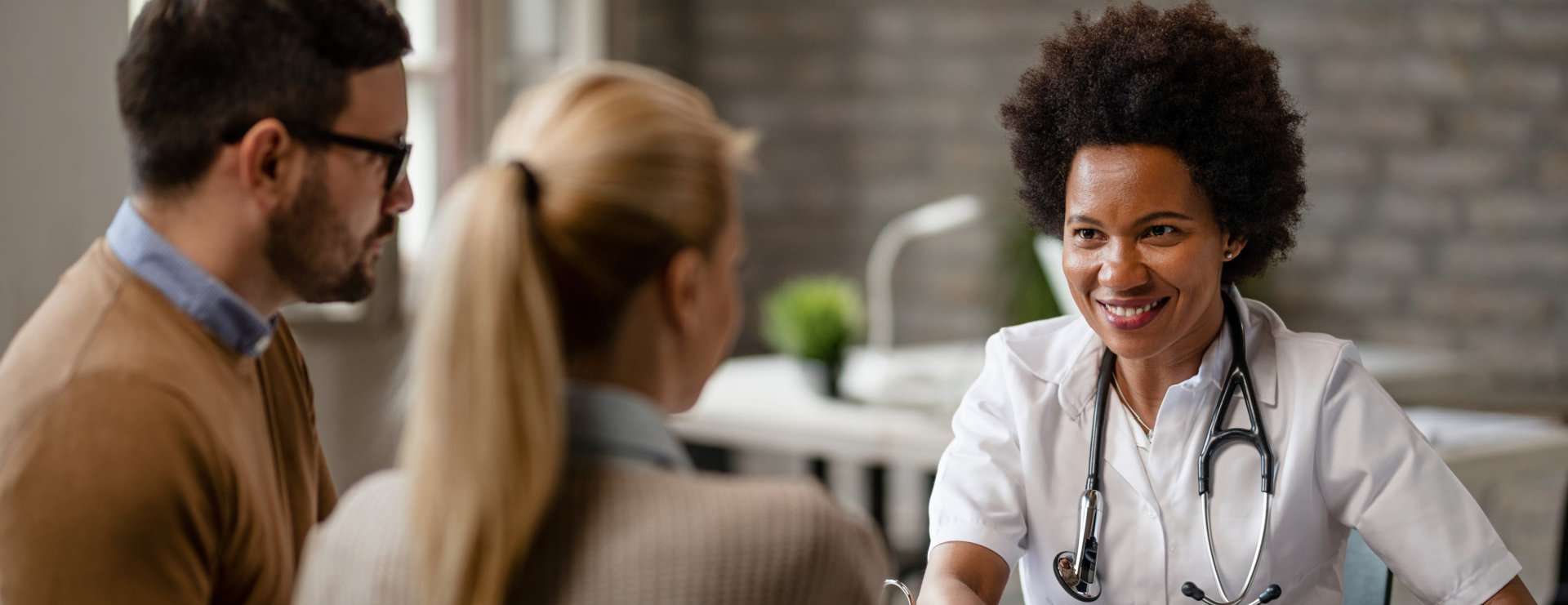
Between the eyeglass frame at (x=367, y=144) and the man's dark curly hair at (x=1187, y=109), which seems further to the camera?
the man's dark curly hair at (x=1187, y=109)

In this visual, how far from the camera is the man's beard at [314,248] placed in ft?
4.34

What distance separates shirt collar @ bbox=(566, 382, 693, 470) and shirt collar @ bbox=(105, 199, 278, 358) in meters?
0.48

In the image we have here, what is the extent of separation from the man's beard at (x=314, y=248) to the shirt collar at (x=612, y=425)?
43 cm

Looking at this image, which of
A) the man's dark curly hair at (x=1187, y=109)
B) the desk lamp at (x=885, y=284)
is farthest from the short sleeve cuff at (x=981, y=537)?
the desk lamp at (x=885, y=284)

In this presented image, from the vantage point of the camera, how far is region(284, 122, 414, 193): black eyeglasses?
51.3 inches

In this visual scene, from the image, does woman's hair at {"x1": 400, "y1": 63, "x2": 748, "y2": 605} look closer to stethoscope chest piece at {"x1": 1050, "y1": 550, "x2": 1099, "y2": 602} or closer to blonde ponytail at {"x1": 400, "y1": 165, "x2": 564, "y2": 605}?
blonde ponytail at {"x1": 400, "y1": 165, "x2": 564, "y2": 605}

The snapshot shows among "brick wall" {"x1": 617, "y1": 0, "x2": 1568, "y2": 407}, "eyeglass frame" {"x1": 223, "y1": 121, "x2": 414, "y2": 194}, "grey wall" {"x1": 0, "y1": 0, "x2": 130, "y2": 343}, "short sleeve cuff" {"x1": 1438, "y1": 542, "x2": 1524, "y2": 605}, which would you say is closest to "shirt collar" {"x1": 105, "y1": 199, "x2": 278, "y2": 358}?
"eyeglass frame" {"x1": 223, "y1": 121, "x2": 414, "y2": 194}

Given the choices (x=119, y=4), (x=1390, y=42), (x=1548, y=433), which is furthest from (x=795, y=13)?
(x=1548, y=433)

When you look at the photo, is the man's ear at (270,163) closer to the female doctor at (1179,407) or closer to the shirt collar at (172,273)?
the shirt collar at (172,273)

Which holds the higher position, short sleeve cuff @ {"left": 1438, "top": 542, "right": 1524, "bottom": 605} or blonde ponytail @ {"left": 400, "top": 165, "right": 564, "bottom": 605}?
blonde ponytail @ {"left": 400, "top": 165, "right": 564, "bottom": 605}

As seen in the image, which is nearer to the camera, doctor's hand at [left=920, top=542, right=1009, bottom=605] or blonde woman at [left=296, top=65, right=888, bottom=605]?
blonde woman at [left=296, top=65, right=888, bottom=605]

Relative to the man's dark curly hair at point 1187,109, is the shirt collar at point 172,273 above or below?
below

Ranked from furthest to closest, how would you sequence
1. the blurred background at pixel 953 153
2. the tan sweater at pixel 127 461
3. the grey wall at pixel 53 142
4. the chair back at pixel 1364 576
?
1. the blurred background at pixel 953 153
2. the grey wall at pixel 53 142
3. the chair back at pixel 1364 576
4. the tan sweater at pixel 127 461

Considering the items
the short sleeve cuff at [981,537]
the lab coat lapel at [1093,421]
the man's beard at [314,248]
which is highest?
the man's beard at [314,248]
